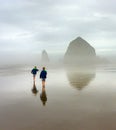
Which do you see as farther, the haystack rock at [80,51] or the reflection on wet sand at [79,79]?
the haystack rock at [80,51]

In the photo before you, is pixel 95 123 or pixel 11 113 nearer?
pixel 95 123

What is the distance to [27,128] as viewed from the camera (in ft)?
27.1

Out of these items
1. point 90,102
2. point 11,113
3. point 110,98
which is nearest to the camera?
point 11,113

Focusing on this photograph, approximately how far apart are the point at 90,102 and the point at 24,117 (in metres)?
4.82

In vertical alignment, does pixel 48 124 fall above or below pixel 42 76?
below

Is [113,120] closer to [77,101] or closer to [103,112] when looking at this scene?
[103,112]

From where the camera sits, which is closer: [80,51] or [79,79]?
[79,79]

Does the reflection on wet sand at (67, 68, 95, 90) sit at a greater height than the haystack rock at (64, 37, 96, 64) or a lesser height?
lesser

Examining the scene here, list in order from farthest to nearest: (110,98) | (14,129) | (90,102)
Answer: (110,98) < (90,102) < (14,129)

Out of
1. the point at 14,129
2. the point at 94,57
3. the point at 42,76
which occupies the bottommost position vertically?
the point at 14,129

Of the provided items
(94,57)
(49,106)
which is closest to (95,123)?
(49,106)

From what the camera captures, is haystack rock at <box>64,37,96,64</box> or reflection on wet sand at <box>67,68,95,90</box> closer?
reflection on wet sand at <box>67,68,95,90</box>

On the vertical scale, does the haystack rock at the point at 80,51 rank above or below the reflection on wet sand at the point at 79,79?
above

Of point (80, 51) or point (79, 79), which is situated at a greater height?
point (80, 51)
